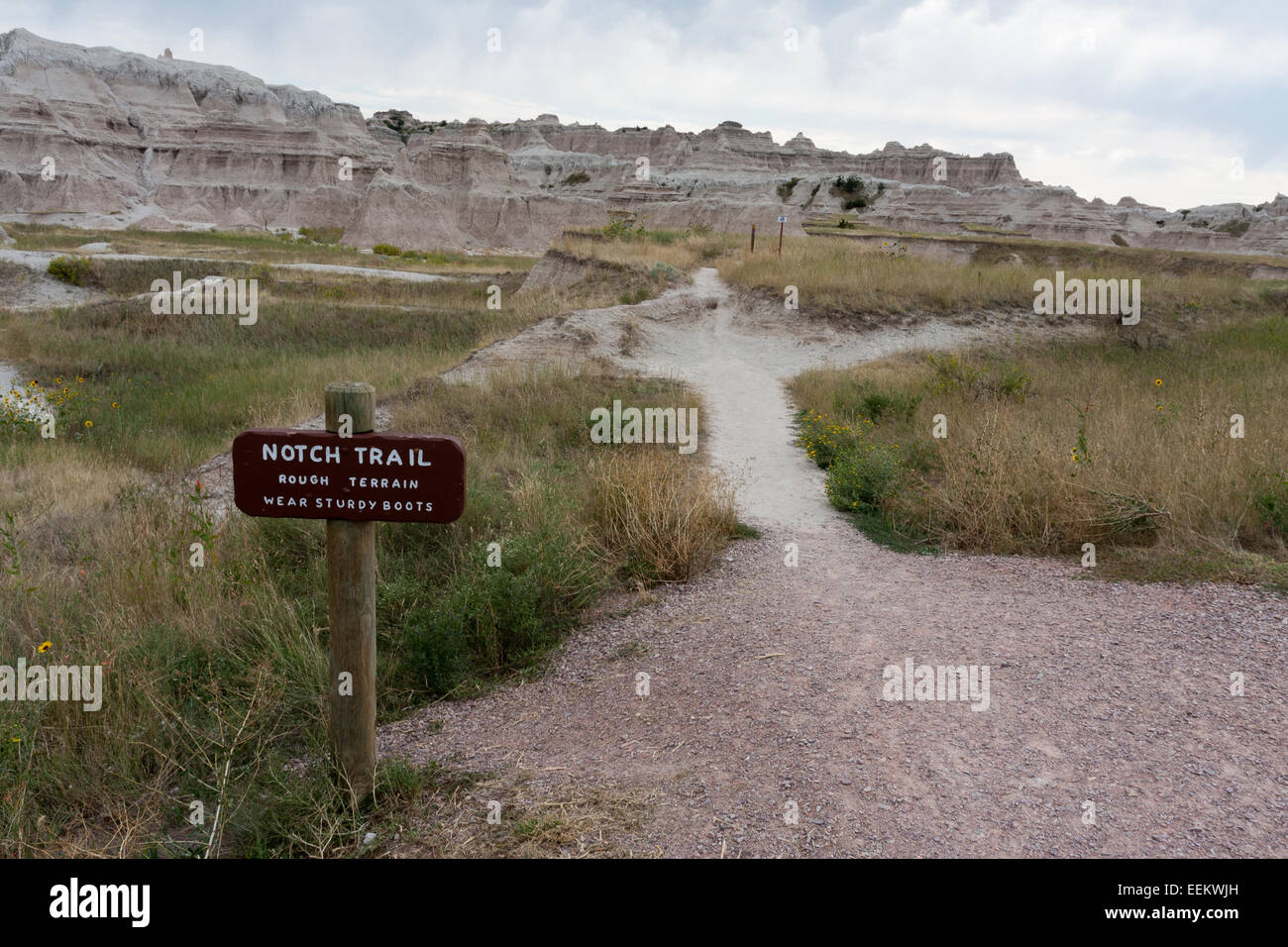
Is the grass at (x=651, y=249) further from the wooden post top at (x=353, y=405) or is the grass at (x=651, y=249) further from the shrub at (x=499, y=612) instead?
the wooden post top at (x=353, y=405)

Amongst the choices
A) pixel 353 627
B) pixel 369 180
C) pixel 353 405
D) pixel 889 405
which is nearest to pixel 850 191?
pixel 369 180

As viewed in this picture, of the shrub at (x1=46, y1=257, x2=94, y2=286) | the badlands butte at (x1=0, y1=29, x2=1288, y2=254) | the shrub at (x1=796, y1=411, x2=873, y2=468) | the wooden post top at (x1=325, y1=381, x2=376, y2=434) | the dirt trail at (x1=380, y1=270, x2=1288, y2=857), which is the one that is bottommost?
the dirt trail at (x1=380, y1=270, x2=1288, y2=857)

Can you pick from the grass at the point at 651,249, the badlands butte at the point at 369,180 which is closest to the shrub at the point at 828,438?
the grass at the point at 651,249

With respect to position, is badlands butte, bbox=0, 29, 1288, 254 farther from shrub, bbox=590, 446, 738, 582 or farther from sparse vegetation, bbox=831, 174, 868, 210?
shrub, bbox=590, 446, 738, 582

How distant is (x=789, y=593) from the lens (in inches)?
216

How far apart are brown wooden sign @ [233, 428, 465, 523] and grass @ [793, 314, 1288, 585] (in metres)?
4.91

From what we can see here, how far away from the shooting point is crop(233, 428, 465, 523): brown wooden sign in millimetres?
2947

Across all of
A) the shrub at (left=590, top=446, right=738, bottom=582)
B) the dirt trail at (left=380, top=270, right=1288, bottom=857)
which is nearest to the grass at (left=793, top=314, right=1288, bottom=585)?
the dirt trail at (left=380, top=270, right=1288, bottom=857)

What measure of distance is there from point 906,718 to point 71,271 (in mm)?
31769

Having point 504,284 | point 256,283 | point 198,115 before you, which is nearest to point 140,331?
point 256,283

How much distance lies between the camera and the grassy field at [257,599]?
11.1ft

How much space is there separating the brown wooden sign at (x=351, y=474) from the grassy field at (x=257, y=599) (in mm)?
1198

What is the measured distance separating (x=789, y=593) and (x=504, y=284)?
2678cm
